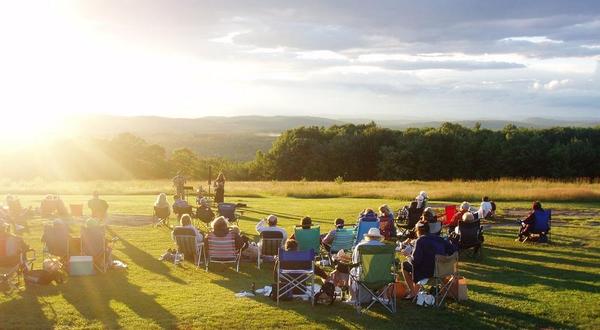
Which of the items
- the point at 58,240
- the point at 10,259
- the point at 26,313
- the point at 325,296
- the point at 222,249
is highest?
the point at 58,240

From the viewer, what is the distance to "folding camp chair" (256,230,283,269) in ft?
49.2

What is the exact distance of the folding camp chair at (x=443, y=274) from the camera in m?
11.8

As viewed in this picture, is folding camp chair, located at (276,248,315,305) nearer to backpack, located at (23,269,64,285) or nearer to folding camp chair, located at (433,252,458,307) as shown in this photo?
folding camp chair, located at (433,252,458,307)

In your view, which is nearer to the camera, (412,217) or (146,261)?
(146,261)

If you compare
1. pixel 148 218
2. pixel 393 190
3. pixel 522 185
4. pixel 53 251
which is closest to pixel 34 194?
pixel 148 218

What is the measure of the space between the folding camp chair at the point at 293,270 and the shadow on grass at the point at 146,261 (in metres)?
2.62

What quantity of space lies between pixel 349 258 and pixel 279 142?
69.9m

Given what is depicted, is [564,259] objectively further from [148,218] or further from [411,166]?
[411,166]

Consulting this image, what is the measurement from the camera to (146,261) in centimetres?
1559

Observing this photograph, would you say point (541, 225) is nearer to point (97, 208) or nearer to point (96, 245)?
point (96, 245)

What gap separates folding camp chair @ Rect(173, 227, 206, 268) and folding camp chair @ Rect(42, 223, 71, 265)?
98.2 inches

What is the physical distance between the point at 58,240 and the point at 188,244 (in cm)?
299

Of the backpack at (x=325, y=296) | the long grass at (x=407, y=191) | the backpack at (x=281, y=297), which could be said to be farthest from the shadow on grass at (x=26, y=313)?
the long grass at (x=407, y=191)

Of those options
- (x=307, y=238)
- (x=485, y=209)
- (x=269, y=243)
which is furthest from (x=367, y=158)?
(x=269, y=243)
